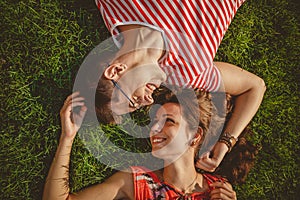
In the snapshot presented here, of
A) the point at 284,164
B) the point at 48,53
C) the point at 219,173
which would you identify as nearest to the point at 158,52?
the point at 48,53

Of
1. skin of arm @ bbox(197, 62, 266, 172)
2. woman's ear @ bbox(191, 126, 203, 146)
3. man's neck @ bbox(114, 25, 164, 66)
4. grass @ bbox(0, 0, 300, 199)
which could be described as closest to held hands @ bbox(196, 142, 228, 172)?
skin of arm @ bbox(197, 62, 266, 172)

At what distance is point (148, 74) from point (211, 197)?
0.73 meters

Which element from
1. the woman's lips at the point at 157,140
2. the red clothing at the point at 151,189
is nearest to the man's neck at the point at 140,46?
the woman's lips at the point at 157,140

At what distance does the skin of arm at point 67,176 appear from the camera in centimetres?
203

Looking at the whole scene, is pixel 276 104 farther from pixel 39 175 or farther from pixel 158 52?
pixel 39 175

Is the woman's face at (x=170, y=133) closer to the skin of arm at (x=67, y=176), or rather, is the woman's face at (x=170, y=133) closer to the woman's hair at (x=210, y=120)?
the woman's hair at (x=210, y=120)

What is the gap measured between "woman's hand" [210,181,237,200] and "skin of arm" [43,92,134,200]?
42cm

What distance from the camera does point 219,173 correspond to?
7.61 feet

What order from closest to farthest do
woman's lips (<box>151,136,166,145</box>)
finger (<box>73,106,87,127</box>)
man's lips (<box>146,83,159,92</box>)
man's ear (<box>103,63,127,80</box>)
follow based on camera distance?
man's ear (<box>103,63,127,80</box>) → man's lips (<box>146,83,159,92</box>) → finger (<box>73,106,87,127</box>) → woman's lips (<box>151,136,166,145</box>)

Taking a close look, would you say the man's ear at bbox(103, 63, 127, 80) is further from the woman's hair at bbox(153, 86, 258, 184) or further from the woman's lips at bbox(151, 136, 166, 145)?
the woman's lips at bbox(151, 136, 166, 145)

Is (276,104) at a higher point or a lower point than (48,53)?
lower

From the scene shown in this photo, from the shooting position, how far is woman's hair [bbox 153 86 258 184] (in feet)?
6.94

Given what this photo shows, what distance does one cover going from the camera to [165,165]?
2178mm

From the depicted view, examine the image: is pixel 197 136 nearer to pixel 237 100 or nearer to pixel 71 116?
pixel 237 100
